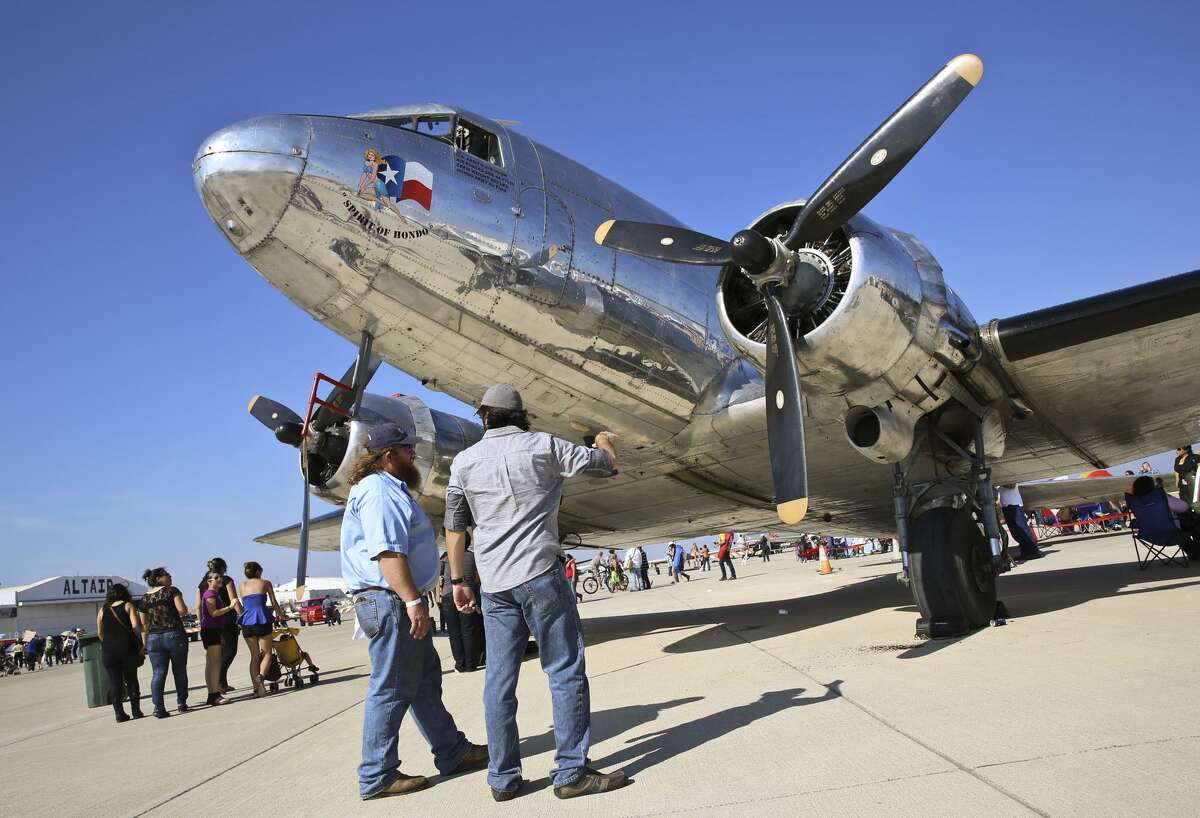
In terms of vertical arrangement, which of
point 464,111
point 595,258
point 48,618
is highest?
point 464,111

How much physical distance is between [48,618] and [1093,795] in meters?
71.9

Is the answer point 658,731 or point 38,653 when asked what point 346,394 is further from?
point 38,653

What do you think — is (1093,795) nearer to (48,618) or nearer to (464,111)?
(464,111)

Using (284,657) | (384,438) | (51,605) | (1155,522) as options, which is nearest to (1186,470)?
(1155,522)

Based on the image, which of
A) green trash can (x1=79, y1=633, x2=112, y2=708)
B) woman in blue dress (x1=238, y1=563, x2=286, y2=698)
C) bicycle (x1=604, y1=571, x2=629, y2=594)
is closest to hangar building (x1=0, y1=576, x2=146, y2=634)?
bicycle (x1=604, y1=571, x2=629, y2=594)

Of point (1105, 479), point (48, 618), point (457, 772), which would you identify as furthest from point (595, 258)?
point (48, 618)

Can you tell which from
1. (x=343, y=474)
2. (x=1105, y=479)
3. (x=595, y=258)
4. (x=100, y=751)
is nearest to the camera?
(x=100, y=751)

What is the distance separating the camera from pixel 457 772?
12.3ft

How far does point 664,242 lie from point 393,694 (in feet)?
15.4

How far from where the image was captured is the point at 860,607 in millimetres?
10180

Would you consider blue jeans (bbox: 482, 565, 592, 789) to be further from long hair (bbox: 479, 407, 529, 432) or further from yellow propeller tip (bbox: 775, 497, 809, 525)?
yellow propeller tip (bbox: 775, 497, 809, 525)

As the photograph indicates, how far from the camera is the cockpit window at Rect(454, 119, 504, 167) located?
740 cm

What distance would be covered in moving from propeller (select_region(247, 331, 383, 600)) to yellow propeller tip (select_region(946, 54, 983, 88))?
571cm

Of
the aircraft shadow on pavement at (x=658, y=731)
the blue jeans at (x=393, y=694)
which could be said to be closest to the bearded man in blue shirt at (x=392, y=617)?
the blue jeans at (x=393, y=694)
